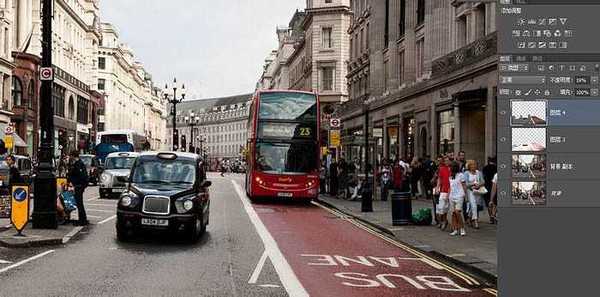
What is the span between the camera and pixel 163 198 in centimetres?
1497

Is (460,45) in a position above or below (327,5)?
below

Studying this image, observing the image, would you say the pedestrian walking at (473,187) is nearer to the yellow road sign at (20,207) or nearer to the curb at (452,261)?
the curb at (452,261)

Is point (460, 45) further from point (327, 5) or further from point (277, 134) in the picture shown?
point (327, 5)

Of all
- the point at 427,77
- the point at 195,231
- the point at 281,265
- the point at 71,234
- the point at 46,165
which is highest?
the point at 427,77

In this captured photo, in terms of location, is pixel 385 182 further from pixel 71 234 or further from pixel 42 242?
pixel 42 242

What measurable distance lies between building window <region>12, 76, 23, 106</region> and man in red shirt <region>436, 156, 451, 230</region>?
44539 mm

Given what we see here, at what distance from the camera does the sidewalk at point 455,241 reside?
12.8 m

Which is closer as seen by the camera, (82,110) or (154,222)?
(154,222)

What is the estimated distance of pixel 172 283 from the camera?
10.2m

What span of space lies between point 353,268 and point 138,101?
134m

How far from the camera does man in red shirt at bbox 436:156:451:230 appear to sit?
730 inches

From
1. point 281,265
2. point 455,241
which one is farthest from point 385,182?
point 281,265

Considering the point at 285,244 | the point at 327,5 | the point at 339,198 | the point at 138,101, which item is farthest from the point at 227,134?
the point at 285,244

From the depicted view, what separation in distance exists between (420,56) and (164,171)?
2600 centimetres
